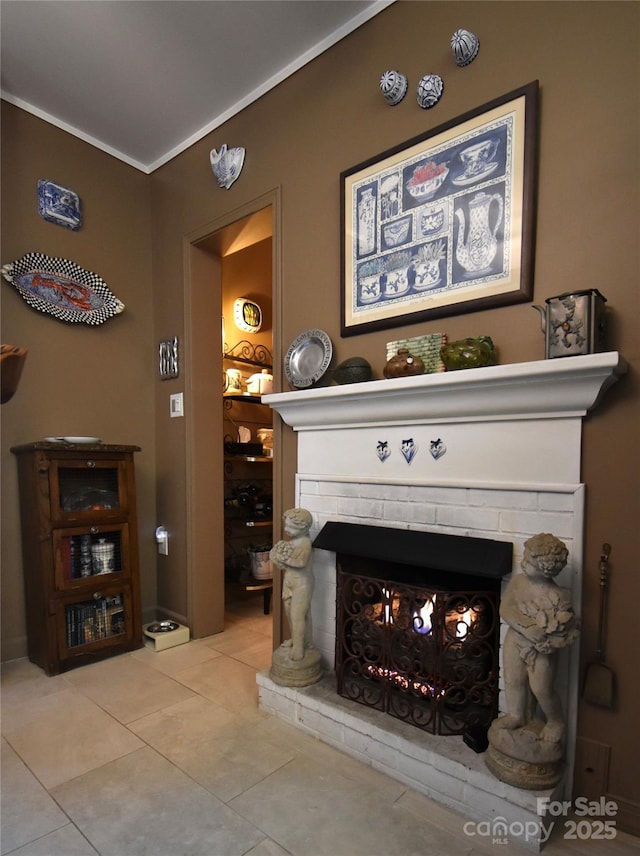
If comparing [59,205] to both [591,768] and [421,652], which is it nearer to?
[421,652]

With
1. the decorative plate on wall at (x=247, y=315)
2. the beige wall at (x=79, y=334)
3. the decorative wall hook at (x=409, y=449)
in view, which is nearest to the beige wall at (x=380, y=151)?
the beige wall at (x=79, y=334)

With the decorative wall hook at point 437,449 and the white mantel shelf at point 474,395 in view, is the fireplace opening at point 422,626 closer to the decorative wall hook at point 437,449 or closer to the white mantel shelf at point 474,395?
the decorative wall hook at point 437,449

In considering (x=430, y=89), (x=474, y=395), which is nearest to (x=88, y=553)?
(x=474, y=395)

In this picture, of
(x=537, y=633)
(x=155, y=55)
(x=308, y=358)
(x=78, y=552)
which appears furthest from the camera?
(x=78, y=552)

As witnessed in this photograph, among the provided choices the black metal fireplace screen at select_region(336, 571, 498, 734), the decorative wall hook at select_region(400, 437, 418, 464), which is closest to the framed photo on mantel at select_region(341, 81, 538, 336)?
the decorative wall hook at select_region(400, 437, 418, 464)

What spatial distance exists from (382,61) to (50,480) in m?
2.52

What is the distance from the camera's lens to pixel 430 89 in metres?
1.81

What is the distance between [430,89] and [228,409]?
258 centimetres

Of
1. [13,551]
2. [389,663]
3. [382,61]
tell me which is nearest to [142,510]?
[13,551]

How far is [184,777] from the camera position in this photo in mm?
1597

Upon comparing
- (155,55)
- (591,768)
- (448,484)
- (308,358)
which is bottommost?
(591,768)

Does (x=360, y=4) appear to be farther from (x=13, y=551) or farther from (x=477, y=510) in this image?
(x=13, y=551)

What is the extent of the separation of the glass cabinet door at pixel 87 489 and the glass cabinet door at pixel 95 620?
1.42ft

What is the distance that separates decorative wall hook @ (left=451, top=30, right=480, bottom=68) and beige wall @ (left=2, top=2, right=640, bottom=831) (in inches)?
1.5
